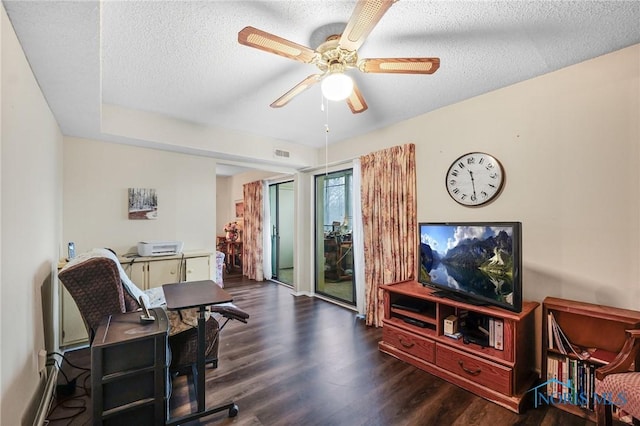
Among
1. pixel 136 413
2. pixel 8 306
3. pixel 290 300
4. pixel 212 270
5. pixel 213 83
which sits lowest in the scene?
pixel 290 300

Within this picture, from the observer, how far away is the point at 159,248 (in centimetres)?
327

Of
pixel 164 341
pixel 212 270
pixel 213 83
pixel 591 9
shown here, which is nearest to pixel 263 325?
pixel 212 270

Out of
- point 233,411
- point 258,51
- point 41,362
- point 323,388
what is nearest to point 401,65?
point 258,51

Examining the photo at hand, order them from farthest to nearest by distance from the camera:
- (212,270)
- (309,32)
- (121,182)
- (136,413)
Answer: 1. (212,270)
2. (121,182)
3. (309,32)
4. (136,413)

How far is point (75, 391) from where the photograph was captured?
2.12m

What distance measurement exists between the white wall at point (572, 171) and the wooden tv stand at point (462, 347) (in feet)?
1.52

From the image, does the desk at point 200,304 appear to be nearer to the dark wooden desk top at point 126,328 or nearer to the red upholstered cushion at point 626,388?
the dark wooden desk top at point 126,328

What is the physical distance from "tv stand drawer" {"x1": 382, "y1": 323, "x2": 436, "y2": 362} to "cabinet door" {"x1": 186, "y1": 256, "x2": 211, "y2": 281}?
227 centimetres

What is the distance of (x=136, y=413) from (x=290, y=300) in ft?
9.92

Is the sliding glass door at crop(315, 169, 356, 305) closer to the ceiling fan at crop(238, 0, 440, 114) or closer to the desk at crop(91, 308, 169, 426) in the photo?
the ceiling fan at crop(238, 0, 440, 114)

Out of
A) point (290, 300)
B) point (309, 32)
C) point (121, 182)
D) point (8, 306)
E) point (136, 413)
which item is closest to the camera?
point (8, 306)

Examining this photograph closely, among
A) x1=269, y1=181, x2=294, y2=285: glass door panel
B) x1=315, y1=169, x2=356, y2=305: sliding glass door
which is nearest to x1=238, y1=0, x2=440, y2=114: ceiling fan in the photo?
x1=315, y1=169, x2=356, y2=305: sliding glass door

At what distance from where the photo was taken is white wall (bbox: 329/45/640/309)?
1948mm

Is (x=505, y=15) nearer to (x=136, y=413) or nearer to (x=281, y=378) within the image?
(x=281, y=378)
